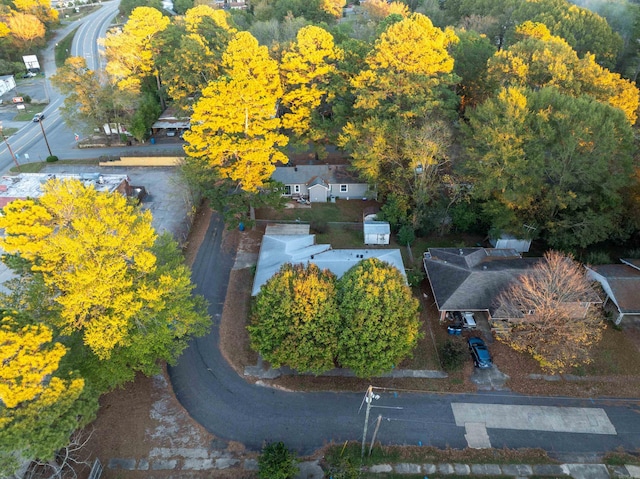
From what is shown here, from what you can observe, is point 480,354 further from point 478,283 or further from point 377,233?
point 377,233

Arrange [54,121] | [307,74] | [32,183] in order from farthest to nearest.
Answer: [54,121], [307,74], [32,183]

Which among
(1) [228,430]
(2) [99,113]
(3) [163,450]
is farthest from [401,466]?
(2) [99,113]

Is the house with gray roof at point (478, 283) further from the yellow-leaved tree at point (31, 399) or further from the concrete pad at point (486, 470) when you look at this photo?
the yellow-leaved tree at point (31, 399)

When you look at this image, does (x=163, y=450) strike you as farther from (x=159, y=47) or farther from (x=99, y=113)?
(x=159, y=47)

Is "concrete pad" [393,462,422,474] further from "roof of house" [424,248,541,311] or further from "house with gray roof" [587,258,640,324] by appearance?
"house with gray roof" [587,258,640,324]

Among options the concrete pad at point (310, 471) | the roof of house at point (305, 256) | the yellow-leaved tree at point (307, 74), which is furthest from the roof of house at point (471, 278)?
the yellow-leaved tree at point (307, 74)

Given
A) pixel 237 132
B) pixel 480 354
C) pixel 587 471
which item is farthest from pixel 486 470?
pixel 237 132
